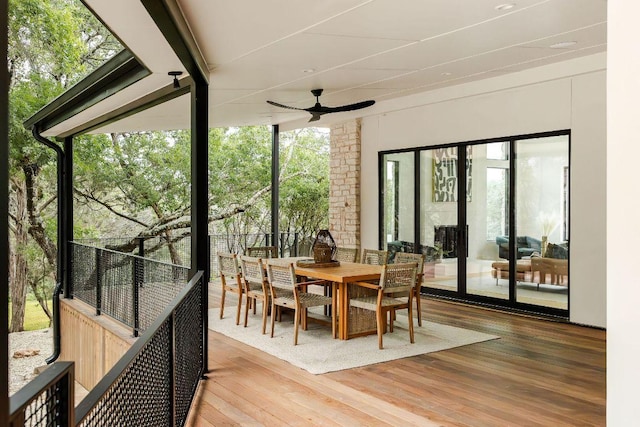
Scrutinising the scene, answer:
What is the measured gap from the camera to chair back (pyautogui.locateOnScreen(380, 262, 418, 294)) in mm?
5355

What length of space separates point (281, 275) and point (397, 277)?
1.13m

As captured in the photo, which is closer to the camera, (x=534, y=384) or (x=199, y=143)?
(x=534, y=384)

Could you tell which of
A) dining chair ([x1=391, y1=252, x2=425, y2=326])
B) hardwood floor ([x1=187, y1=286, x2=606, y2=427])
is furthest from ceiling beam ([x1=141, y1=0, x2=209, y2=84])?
dining chair ([x1=391, y1=252, x2=425, y2=326])

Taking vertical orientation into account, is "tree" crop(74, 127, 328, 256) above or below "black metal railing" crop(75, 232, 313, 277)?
above

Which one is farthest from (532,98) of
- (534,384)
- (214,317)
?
(214,317)

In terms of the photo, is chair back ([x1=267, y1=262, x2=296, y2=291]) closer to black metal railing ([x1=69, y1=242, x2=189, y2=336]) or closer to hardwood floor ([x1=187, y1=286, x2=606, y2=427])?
hardwood floor ([x1=187, y1=286, x2=606, y2=427])

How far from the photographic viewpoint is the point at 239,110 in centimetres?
856

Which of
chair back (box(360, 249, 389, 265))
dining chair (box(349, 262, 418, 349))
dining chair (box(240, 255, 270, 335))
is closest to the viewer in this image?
dining chair (box(349, 262, 418, 349))

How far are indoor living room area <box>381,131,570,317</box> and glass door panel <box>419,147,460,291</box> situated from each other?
0.05 feet

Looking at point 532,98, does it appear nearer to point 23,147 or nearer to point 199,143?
point 199,143

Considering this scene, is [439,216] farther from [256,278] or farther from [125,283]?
[125,283]

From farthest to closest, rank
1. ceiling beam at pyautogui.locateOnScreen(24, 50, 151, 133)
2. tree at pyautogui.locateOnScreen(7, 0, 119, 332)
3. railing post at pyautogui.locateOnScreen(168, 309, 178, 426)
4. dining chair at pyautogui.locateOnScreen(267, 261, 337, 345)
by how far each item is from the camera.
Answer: tree at pyautogui.locateOnScreen(7, 0, 119, 332) → dining chair at pyautogui.locateOnScreen(267, 261, 337, 345) → ceiling beam at pyautogui.locateOnScreen(24, 50, 151, 133) → railing post at pyautogui.locateOnScreen(168, 309, 178, 426)

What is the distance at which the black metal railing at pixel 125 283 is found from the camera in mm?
5562

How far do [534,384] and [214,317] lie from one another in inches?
155
